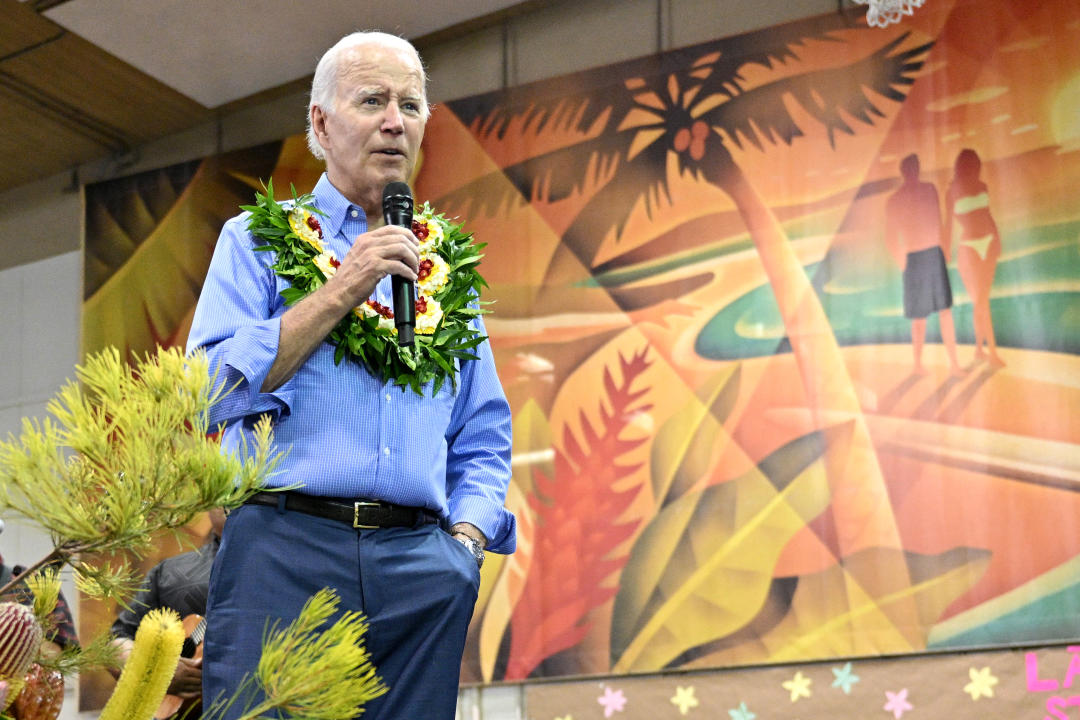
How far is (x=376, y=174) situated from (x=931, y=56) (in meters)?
3.10

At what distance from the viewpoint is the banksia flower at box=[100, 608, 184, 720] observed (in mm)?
635

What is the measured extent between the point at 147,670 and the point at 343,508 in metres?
0.83

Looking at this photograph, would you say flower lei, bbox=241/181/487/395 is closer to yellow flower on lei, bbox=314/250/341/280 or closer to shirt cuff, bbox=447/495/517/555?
yellow flower on lei, bbox=314/250/341/280

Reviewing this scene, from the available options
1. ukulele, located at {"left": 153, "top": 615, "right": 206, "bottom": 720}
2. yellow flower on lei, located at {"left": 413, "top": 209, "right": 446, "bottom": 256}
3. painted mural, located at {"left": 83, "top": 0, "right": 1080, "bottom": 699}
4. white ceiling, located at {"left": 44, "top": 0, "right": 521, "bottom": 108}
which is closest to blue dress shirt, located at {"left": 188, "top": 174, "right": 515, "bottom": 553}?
yellow flower on lei, located at {"left": 413, "top": 209, "right": 446, "bottom": 256}

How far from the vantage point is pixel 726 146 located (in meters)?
4.51

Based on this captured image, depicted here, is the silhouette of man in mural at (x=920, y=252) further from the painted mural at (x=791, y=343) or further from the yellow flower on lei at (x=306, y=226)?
the yellow flower on lei at (x=306, y=226)

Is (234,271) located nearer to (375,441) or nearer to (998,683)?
(375,441)

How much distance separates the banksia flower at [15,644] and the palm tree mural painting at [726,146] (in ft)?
11.8

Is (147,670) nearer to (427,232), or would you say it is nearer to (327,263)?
(327,263)

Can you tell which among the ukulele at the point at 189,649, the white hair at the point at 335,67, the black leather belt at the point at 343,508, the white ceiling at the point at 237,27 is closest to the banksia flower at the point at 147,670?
the black leather belt at the point at 343,508

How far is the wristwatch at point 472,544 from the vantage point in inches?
63.1

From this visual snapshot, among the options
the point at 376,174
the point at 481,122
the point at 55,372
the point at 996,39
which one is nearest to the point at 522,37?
the point at 481,122

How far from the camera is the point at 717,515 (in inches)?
168

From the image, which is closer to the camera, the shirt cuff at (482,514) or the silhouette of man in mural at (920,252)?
the shirt cuff at (482,514)
